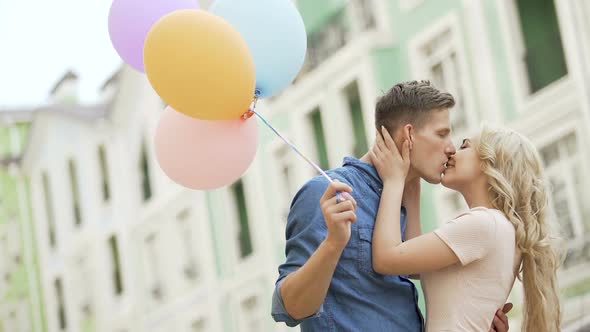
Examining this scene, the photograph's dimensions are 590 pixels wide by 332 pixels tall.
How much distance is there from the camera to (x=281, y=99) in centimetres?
2195

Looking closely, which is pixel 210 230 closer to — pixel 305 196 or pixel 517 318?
pixel 517 318

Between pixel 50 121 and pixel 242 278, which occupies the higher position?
pixel 50 121

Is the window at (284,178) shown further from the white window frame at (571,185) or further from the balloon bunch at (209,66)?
the balloon bunch at (209,66)

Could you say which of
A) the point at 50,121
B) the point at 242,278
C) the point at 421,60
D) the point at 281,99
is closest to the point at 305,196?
the point at 421,60

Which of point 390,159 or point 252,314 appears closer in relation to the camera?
point 390,159

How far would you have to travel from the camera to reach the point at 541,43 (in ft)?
51.0

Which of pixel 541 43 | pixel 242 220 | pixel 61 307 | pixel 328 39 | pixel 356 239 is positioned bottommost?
pixel 356 239

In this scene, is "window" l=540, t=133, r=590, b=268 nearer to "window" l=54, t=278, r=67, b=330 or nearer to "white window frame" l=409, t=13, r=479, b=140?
"white window frame" l=409, t=13, r=479, b=140

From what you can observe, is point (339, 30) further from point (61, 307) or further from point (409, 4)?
point (61, 307)

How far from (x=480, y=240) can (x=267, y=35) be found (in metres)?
1.14

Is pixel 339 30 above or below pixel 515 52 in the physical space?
above

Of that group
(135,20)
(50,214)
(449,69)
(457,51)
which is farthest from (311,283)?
(50,214)

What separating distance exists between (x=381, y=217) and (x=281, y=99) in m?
18.0

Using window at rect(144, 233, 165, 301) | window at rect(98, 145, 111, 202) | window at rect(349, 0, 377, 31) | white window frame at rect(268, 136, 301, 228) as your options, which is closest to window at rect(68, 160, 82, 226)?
window at rect(98, 145, 111, 202)
